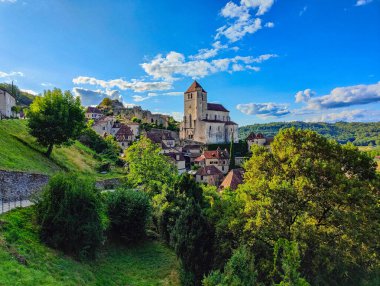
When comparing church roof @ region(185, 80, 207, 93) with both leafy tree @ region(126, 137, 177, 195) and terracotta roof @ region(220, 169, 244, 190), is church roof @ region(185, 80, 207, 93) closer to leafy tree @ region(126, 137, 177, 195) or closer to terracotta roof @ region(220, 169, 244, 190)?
terracotta roof @ region(220, 169, 244, 190)

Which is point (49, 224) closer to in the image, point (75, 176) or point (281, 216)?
point (75, 176)

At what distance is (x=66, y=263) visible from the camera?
15.7 meters

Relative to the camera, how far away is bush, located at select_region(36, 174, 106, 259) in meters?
17.2

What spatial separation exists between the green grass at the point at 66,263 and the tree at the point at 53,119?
16.8 metres

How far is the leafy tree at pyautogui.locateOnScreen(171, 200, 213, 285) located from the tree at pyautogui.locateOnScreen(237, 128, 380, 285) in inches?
123

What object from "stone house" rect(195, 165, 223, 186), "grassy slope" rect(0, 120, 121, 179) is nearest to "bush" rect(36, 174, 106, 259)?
"grassy slope" rect(0, 120, 121, 179)

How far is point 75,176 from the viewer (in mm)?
19672

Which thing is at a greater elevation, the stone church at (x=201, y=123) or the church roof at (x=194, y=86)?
the church roof at (x=194, y=86)

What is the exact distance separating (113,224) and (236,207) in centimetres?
1280

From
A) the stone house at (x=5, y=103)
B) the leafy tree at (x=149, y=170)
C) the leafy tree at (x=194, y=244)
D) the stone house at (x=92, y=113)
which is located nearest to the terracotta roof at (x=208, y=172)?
the leafy tree at (x=149, y=170)

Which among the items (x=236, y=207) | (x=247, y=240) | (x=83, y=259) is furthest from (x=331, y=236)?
(x=83, y=259)

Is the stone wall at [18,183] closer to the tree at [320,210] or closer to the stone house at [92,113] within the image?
the tree at [320,210]

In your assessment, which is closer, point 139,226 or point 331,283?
point 331,283

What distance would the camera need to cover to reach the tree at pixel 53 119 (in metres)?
33.8
